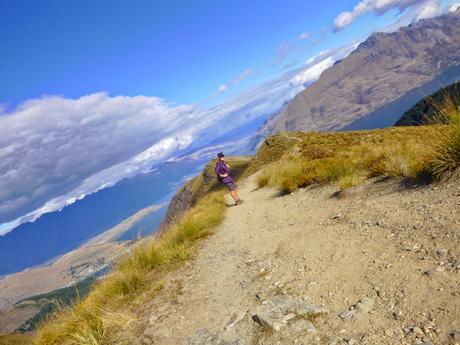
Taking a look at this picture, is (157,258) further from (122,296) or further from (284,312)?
(284,312)

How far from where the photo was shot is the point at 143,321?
320 inches

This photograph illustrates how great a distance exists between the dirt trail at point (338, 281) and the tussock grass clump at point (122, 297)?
1.90ft

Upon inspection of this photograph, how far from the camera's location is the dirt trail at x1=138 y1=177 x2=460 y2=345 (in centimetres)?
537

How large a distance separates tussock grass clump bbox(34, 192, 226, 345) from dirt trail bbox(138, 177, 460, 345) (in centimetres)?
58

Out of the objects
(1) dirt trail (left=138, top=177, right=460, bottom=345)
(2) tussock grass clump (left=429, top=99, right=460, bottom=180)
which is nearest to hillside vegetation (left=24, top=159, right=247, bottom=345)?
(1) dirt trail (left=138, top=177, right=460, bottom=345)

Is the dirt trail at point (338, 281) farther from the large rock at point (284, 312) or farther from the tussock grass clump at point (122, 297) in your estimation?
the tussock grass clump at point (122, 297)

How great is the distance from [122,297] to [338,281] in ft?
18.9

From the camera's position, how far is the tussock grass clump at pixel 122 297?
781cm

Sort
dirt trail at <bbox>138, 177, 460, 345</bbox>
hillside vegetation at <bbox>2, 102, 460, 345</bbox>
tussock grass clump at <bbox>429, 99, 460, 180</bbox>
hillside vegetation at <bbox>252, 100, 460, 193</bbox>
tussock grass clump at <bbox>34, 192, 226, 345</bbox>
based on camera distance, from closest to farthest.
→ dirt trail at <bbox>138, 177, 460, 345</bbox>
tussock grass clump at <bbox>34, 192, 226, 345</bbox>
hillside vegetation at <bbox>2, 102, 460, 345</bbox>
tussock grass clump at <bbox>429, 99, 460, 180</bbox>
hillside vegetation at <bbox>252, 100, 460, 193</bbox>

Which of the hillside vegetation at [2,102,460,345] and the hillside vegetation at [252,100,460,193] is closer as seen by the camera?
the hillside vegetation at [2,102,460,345]

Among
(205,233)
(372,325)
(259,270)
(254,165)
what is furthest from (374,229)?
(254,165)

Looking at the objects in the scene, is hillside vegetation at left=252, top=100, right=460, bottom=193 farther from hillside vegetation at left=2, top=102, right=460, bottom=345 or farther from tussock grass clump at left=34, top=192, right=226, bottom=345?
tussock grass clump at left=34, top=192, right=226, bottom=345

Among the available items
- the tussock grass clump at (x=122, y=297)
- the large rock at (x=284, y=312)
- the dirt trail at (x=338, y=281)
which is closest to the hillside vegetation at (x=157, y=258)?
the tussock grass clump at (x=122, y=297)

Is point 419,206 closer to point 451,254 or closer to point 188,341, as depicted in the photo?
point 451,254
